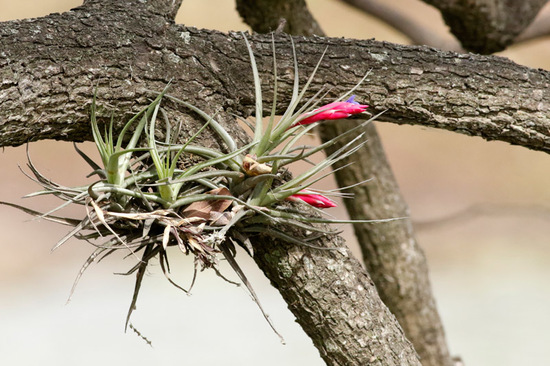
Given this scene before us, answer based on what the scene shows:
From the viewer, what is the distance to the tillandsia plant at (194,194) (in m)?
0.74

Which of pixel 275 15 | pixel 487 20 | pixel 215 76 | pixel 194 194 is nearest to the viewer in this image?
pixel 194 194

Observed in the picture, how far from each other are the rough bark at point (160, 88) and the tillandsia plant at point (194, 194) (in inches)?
2.1

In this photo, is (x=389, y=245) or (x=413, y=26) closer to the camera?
(x=389, y=245)

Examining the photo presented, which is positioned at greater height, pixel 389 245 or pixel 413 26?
pixel 413 26

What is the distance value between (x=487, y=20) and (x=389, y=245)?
0.65 m

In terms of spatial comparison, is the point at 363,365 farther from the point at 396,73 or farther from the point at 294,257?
the point at 396,73

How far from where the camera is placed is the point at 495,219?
332 cm

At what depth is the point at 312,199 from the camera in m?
0.81

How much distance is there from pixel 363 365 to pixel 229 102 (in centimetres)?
40

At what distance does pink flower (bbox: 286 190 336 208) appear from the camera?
0.81 m

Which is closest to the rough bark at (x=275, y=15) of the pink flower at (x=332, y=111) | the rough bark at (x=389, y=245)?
the rough bark at (x=389, y=245)

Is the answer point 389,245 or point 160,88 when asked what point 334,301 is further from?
point 389,245

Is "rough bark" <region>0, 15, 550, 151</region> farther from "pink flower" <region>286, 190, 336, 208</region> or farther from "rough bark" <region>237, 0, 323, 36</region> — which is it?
"rough bark" <region>237, 0, 323, 36</region>

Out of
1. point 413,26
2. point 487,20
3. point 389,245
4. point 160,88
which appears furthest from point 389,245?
point 160,88
